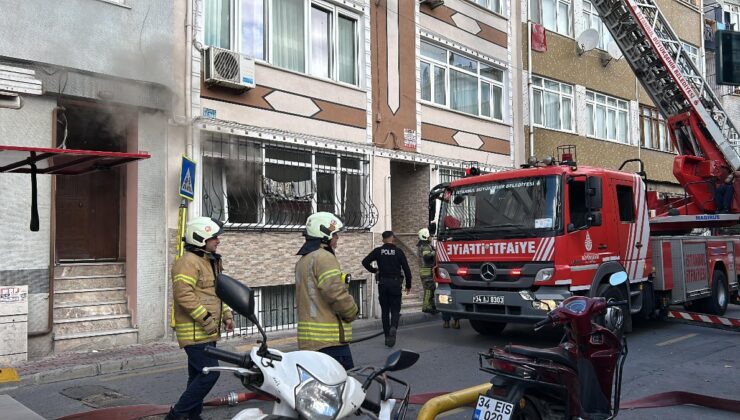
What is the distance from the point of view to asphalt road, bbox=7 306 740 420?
639cm

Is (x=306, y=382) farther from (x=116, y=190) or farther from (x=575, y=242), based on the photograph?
(x=116, y=190)

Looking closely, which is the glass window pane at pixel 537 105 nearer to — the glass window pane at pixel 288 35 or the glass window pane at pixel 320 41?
the glass window pane at pixel 320 41

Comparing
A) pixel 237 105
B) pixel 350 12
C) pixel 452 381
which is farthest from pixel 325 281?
pixel 350 12

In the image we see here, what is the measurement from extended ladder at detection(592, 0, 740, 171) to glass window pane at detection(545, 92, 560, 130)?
16.0 feet

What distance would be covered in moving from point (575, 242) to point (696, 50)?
20425mm

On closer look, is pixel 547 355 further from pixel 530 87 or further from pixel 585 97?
pixel 585 97

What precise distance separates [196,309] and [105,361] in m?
4.12

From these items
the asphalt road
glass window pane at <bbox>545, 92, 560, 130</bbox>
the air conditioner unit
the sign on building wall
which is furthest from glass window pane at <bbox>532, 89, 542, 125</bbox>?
the air conditioner unit

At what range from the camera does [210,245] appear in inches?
200

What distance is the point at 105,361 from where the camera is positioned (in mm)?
8188

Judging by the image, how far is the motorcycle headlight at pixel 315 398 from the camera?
9.43 feet

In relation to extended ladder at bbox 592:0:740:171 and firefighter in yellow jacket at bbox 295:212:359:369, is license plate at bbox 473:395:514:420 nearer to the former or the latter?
firefighter in yellow jacket at bbox 295:212:359:369

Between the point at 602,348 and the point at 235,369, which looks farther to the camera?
the point at 602,348

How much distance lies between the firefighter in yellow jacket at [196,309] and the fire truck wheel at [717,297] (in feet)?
32.0
